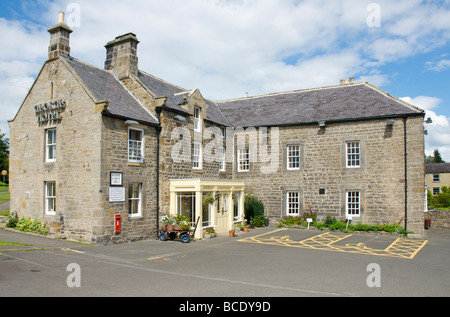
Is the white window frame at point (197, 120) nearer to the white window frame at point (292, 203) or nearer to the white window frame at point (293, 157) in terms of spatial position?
the white window frame at point (293, 157)

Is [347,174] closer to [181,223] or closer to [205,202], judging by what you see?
[205,202]

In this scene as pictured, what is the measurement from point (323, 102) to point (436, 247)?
38.3 feet

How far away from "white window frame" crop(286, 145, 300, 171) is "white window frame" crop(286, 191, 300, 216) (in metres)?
1.68

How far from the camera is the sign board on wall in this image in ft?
52.5

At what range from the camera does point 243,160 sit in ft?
84.2

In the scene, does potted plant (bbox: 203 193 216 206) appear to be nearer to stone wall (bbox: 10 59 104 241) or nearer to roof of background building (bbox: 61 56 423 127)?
roof of background building (bbox: 61 56 423 127)

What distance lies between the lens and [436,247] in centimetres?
1697

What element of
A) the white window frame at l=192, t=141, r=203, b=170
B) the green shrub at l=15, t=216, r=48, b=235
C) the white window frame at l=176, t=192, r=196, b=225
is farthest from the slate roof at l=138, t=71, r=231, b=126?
the green shrub at l=15, t=216, r=48, b=235

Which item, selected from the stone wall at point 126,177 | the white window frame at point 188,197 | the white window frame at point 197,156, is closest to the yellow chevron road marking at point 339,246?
the white window frame at point 188,197

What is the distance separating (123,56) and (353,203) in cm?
1632

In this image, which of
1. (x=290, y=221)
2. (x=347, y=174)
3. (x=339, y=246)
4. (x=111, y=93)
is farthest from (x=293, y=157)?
(x=111, y=93)
